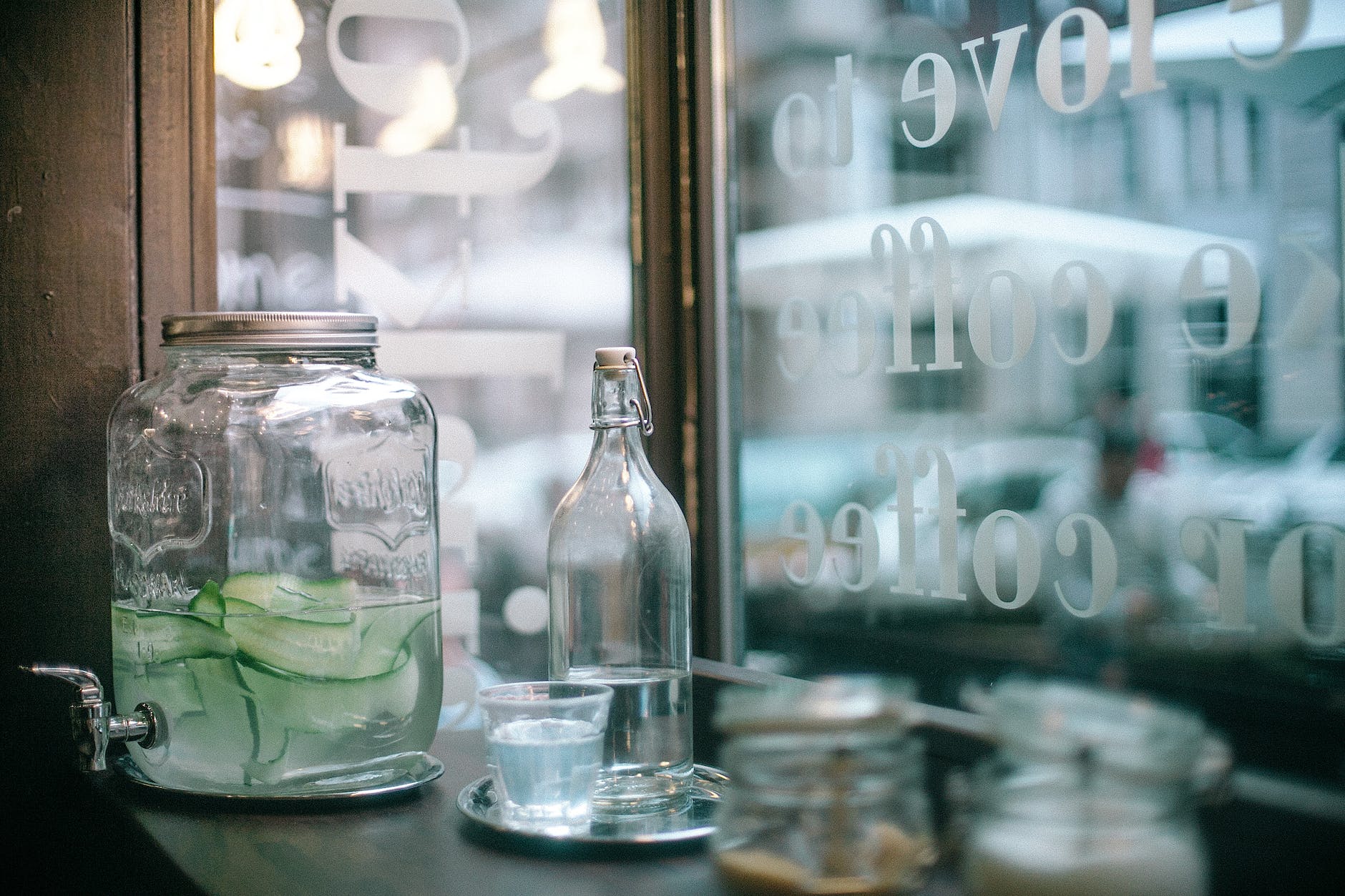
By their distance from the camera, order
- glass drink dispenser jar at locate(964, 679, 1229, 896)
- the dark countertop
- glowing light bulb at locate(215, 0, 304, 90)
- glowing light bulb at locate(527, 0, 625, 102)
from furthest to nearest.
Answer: glowing light bulb at locate(527, 0, 625, 102)
glowing light bulb at locate(215, 0, 304, 90)
the dark countertop
glass drink dispenser jar at locate(964, 679, 1229, 896)

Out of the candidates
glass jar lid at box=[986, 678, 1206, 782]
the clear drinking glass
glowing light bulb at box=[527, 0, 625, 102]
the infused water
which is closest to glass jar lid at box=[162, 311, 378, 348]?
the infused water

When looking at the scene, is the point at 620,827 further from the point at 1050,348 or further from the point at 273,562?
the point at 1050,348

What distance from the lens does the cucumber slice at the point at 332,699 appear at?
88cm

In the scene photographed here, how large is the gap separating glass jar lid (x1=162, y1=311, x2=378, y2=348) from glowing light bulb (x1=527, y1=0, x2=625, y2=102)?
17.9 inches

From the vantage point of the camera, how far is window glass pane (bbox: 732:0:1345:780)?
791 millimetres

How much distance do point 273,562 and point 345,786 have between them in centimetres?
18

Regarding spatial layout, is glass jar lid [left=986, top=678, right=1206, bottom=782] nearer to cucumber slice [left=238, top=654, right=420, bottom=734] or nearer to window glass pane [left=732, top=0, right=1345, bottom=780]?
window glass pane [left=732, top=0, right=1345, bottom=780]

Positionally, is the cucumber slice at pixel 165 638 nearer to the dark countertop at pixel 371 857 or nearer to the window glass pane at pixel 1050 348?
the dark countertop at pixel 371 857

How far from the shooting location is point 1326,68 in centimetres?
77

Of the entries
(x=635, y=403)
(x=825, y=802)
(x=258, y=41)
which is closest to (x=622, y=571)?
(x=635, y=403)

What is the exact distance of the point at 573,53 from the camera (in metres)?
1.32

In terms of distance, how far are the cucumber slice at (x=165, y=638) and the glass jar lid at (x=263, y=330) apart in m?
0.21

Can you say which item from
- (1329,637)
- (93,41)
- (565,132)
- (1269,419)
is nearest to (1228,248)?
(1269,419)

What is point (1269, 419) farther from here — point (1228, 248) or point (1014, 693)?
point (1014, 693)
